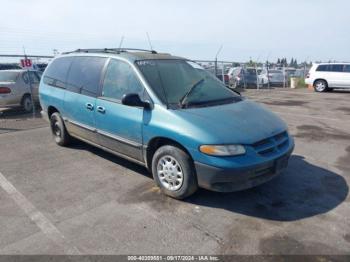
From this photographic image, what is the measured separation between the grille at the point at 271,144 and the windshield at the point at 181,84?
2.99 ft

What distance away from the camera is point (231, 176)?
350cm

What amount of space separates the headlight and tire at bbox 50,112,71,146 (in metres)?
3.44

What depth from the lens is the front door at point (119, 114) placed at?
426cm

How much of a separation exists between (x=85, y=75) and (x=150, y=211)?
8.77 ft

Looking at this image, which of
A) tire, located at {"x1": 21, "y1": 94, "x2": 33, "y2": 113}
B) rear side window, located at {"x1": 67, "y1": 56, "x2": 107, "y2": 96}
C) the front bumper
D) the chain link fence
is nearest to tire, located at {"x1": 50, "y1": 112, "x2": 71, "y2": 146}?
rear side window, located at {"x1": 67, "y1": 56, "x2": 107, "y2": 96}

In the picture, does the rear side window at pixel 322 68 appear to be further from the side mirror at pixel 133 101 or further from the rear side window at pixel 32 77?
the side mirror at pixel 133 101

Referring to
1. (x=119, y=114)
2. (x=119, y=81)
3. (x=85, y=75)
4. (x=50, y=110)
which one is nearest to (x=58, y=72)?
(x=50, y=110)

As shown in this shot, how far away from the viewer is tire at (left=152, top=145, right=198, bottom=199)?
12.3ft

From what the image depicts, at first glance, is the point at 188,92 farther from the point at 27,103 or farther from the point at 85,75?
the point at 27,103

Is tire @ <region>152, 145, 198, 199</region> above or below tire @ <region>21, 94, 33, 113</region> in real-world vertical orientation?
below

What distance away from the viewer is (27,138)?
6961 millimetres

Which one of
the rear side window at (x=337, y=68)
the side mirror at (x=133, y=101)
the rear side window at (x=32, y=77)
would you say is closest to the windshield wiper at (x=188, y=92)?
the side mirror at (x=133, y=101)

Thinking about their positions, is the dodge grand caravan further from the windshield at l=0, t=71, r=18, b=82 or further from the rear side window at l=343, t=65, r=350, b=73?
the rear side window at l=343, t=65, r=350, b=73

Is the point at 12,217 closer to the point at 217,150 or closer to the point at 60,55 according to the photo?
Result: the point at 217,150
